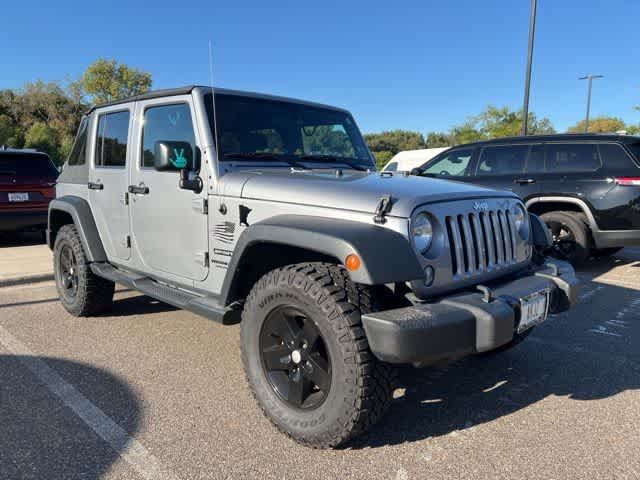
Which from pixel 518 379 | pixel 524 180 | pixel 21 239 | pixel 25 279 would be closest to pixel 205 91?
pixel 518 379

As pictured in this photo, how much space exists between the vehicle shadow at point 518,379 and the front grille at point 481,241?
859mm

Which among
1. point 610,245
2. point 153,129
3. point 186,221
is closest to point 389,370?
point 186,221

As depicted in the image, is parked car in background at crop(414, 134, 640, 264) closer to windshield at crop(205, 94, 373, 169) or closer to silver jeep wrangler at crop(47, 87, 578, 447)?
windshield at crop(205, 94, 373, 169)

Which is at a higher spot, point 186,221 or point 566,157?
point 566,157

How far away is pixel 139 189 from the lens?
3.85 m

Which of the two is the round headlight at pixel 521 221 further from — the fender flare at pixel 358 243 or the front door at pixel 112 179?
the front door at pixel 112 179

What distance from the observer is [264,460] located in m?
2.47

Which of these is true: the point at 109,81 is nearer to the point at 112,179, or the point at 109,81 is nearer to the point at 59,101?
the point at 59,101

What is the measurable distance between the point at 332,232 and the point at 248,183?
0.88 m

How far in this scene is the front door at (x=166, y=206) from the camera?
133 inches

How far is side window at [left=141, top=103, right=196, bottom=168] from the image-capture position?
349 cm

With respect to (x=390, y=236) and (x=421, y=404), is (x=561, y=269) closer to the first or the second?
(x=421, y=404)

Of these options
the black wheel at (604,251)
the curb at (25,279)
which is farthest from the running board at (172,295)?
the black wheel at (604,251)

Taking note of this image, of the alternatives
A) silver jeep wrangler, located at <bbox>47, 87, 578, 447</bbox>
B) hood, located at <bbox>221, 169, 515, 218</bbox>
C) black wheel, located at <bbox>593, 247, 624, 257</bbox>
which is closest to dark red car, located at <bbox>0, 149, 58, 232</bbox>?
silver jeep wrangler, located at <bbox>47, 87, 578, 447</bbox>
